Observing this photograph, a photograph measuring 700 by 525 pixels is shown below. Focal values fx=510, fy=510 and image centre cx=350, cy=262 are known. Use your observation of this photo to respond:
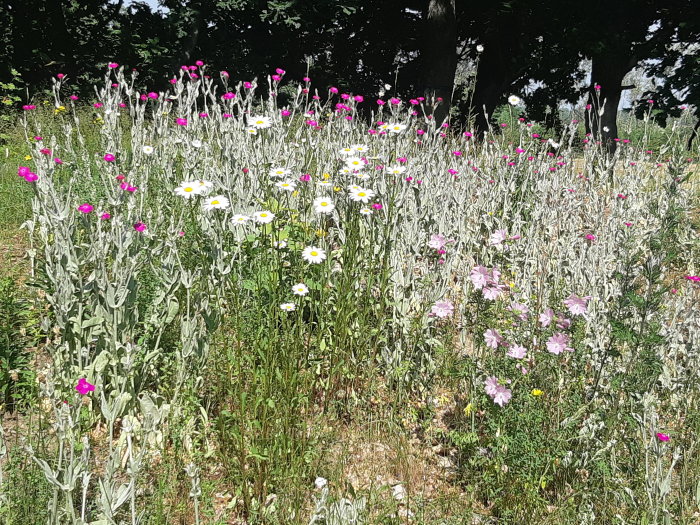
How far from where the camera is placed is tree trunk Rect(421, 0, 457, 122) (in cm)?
1015

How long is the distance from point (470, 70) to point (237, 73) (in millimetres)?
11259

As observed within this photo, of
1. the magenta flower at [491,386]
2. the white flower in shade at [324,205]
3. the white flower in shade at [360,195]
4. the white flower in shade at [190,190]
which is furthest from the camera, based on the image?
the white flower in shade at [324,205]

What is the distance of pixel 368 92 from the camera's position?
15.0 m

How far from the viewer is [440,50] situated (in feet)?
34.2

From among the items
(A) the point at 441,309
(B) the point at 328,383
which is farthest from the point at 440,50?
(B) the point at 328,383

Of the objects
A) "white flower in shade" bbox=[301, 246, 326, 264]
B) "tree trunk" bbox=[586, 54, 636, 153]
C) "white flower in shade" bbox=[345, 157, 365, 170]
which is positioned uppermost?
"tree trunk" bbox=[586, 54, 636, 153]

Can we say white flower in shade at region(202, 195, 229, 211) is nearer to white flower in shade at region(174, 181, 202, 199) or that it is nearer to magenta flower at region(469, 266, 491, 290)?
white flower in shade at region(174, 181, 202, 199)

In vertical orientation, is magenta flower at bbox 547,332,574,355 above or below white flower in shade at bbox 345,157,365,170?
below

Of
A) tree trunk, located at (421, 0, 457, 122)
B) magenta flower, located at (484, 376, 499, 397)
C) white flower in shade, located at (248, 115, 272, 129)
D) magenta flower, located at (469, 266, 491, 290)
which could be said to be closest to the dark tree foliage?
tree trunk, located at (421, 0, 457, 122)

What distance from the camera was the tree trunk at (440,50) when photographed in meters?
10.1

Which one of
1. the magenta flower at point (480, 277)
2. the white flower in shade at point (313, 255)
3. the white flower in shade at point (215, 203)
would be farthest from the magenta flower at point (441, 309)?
the white flower in shade at point (215, 203)

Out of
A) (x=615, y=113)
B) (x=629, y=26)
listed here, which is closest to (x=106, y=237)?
(x=615, y=113)

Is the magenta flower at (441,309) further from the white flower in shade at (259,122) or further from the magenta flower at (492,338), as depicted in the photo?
the white flower in shade at (259,122)

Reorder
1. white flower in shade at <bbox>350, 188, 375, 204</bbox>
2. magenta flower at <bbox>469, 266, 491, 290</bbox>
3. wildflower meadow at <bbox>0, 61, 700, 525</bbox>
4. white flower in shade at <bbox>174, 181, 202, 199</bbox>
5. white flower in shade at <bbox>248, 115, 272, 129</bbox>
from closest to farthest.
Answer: wildflower meadow at <bbox>0, 61, 700, 525</bbox>, white flower in shade at <bbox>174, 181, 202, 199</bbox>, magenta flower at <bbox>469, 266, 491, 290</bbox>, white flower in shade at <bbox>350, 188, 375, 204</bbox>, white flower in shade at <bbox>248, 115, 272, 129</bbox>
